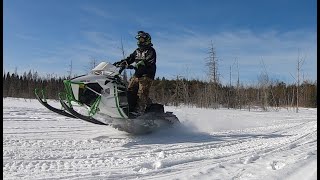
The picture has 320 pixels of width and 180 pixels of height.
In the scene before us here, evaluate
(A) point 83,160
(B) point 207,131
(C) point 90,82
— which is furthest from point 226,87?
(A) point 83,160

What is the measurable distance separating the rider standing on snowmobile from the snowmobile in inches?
6.2

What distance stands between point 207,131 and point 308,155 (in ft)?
11.1

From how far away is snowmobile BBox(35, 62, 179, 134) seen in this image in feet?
19.5

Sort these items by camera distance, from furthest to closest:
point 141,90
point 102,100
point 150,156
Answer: point 141,90, point 102,100, point 150,156

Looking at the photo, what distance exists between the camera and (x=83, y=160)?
13.6 feet

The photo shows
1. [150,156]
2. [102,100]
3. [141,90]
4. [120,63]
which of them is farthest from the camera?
[120,63]

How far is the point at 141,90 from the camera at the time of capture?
666cm

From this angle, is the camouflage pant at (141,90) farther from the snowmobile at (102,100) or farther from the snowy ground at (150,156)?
the snowy ground at (150,156)

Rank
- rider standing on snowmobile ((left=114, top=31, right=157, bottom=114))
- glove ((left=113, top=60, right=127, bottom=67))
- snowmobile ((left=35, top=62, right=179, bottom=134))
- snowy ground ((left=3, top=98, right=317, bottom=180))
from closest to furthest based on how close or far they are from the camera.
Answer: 1. snowy ground ((left=3, top=98, right=317, bottom=180))
2. snowmobile ((left=35, top=62, right=179, bottom=134))
3. rider standing on snowmobile ((left=114, top=31, right=157, bottom=114))
4. glove ((left=113, top=60, right=127, bottom=67))

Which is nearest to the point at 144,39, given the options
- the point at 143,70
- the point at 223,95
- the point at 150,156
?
the point at 143,70

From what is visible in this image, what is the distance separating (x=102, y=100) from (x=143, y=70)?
41.8 inches

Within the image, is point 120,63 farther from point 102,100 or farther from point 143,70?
point 102,100

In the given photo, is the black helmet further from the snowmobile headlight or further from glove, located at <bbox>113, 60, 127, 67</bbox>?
the snowmobile headlight

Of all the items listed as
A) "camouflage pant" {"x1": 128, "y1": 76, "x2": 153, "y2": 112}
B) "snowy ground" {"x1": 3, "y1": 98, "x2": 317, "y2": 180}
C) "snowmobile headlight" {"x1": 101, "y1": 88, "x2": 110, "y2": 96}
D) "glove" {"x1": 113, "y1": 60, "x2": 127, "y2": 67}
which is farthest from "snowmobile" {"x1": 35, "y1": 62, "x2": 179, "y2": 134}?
"glove" {"x1": 113, "y1": 60, "x2": 127, "y2": 67}
